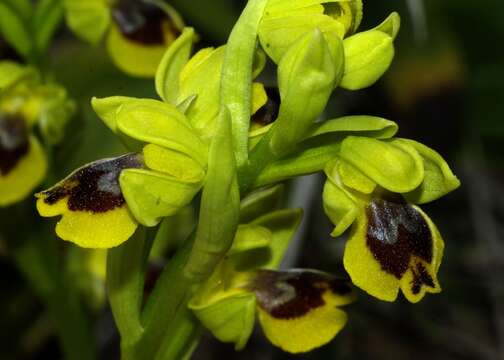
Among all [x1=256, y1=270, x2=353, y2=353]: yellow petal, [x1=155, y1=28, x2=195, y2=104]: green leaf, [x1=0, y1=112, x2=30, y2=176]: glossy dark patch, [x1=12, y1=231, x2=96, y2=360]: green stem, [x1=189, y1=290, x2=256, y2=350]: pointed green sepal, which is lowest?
[x1=12, y1=231, x2=96, y2=360]: green stem

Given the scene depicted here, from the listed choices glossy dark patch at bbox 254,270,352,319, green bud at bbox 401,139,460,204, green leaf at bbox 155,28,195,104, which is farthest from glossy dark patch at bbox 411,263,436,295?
green leaf at bbox 155,28,195,104

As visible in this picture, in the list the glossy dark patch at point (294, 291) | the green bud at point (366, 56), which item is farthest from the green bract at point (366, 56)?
the glossy dark patch at point (294, 291)

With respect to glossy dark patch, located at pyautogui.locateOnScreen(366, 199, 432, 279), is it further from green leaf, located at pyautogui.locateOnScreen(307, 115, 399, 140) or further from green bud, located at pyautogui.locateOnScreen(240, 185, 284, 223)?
green bud, located at pyautogui.locateOnScreen(240, 185, 284, 223)

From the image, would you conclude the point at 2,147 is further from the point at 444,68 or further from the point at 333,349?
the point at 444,68

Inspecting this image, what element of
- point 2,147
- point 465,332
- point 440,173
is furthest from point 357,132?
point 465,332

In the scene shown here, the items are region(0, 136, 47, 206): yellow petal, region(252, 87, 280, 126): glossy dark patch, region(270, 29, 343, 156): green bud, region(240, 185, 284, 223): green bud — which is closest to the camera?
region(270, 29, 343, 156): green bud
